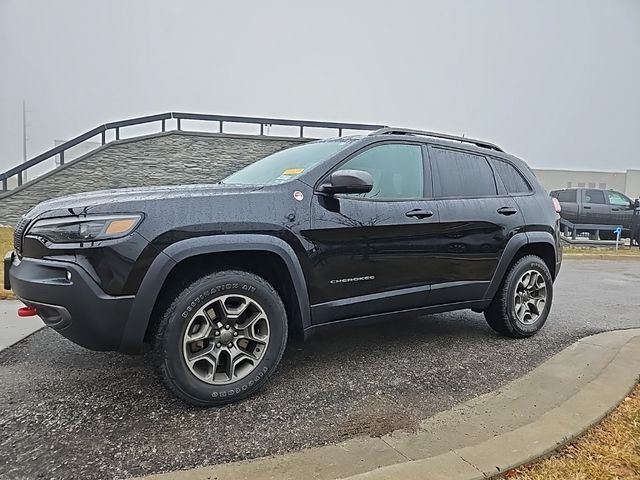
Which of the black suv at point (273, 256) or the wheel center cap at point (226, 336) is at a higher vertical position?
the black suv at point (273, 256)

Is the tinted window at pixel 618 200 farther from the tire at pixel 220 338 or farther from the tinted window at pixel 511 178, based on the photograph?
the tire at pixel 220 338

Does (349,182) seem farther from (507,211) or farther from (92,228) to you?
(507,211)

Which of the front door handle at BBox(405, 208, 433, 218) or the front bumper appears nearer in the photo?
the front bumper

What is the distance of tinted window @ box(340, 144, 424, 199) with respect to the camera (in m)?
3.21

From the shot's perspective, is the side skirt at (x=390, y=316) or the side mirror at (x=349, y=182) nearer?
the side mirror at (x=349, y=182)

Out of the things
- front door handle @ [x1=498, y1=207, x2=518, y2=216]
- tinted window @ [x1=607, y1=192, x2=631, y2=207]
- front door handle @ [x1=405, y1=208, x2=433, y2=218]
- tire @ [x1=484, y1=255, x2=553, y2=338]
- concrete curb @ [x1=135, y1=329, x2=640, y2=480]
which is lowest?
concrete curb @ [x1=135, y1=329, x2=640, y2=480]

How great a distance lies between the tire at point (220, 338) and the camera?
238 cm

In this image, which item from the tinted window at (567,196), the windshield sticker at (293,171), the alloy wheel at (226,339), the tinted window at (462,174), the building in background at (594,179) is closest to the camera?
the alloy wheel at (226,339)

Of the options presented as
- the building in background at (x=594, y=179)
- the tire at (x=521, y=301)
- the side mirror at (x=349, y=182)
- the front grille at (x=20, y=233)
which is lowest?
the tire at (x=521, y=301)

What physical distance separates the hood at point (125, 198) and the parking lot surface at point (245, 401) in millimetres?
1114

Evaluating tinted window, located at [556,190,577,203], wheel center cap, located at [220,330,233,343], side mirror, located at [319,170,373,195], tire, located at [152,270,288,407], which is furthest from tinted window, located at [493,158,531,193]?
tinted window, located at [556,190,577,203]

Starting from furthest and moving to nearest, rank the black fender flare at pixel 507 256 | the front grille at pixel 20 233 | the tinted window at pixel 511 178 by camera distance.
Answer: the tinted window at pixel 511 178, the black fender flare at pixel 507 256, the front grille at pixel 20 233

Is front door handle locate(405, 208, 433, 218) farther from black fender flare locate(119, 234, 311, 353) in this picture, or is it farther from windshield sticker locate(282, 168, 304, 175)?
black fender flare locate(119, 234, 311, 353)

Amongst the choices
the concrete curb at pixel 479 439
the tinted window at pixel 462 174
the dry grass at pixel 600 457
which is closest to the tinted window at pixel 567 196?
the tinted window at pixel 462 174
